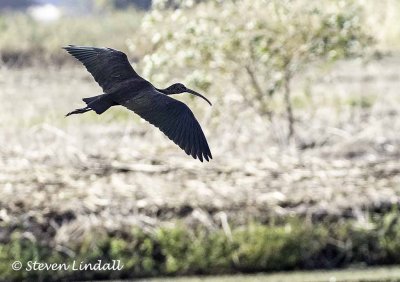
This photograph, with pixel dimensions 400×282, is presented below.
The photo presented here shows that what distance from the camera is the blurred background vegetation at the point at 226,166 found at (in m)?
8.73

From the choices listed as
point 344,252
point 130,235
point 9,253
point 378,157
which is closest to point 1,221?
point 9,253

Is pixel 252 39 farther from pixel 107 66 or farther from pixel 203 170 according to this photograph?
pixel 107 66

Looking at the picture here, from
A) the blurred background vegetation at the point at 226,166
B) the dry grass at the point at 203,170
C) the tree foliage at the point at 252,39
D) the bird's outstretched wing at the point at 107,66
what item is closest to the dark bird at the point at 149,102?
the bird's outstretched wing at the point at 107,66

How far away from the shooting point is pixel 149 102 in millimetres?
4492

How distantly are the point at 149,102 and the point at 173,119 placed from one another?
0.38 feet

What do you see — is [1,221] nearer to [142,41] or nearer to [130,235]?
[130,235]

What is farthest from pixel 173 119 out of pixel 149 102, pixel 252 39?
pixel 252 39

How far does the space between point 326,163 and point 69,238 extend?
2321 millimetres

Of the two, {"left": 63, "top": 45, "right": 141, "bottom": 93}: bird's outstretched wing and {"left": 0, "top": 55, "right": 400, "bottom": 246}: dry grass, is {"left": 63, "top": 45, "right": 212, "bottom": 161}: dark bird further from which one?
{"left": 0, "top": 55, "right": 400, "bottom": 246}: dry grass

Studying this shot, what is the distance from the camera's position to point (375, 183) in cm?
941

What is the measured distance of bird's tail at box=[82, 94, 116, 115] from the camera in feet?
13.7

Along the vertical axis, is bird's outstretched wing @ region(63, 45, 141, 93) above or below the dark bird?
above

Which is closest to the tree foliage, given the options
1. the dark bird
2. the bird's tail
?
the dark bird

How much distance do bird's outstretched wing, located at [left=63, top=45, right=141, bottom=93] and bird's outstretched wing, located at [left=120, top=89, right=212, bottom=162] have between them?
0.50 ft
